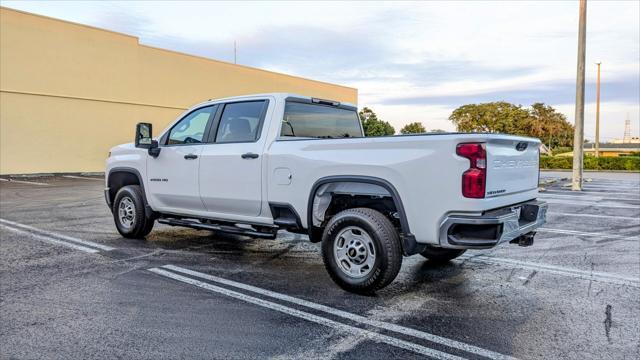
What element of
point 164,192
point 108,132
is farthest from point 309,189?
point 108,132

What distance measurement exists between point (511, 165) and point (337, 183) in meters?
1.68

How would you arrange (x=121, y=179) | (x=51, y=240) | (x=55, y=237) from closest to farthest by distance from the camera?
1. (x=51, y=240)
2. (x=55, y=237)
3. (x=121, y=179)

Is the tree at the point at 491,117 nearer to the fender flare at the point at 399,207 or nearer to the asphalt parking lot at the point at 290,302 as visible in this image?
the asphalt parking lot at the point at 290,302

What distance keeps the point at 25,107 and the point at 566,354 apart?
2370cm

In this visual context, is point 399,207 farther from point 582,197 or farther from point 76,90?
point 76,90

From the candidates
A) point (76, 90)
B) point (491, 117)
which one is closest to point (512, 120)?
point (491, 117)

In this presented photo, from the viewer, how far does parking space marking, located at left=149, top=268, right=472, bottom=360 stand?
350cm

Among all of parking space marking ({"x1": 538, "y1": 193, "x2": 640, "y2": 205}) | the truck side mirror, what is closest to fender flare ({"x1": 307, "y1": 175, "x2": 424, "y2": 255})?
the truck side mirror

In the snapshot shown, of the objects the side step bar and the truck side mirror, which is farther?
the truck side mirror

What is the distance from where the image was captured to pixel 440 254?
5996mm

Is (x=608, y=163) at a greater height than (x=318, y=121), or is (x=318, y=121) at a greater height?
(x=318, y=121)

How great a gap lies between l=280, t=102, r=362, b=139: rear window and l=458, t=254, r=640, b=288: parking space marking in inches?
91.1

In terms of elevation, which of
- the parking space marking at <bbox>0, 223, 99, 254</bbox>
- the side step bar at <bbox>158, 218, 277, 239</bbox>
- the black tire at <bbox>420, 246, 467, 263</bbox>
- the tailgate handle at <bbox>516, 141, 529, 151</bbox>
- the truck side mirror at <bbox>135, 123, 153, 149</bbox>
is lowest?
the parking space marking at <bbox>0, 223, 99, 254</bbox>

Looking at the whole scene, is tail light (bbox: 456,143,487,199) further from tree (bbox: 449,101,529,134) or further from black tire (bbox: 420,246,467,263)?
tree (bbox: 449,101,529,134)
